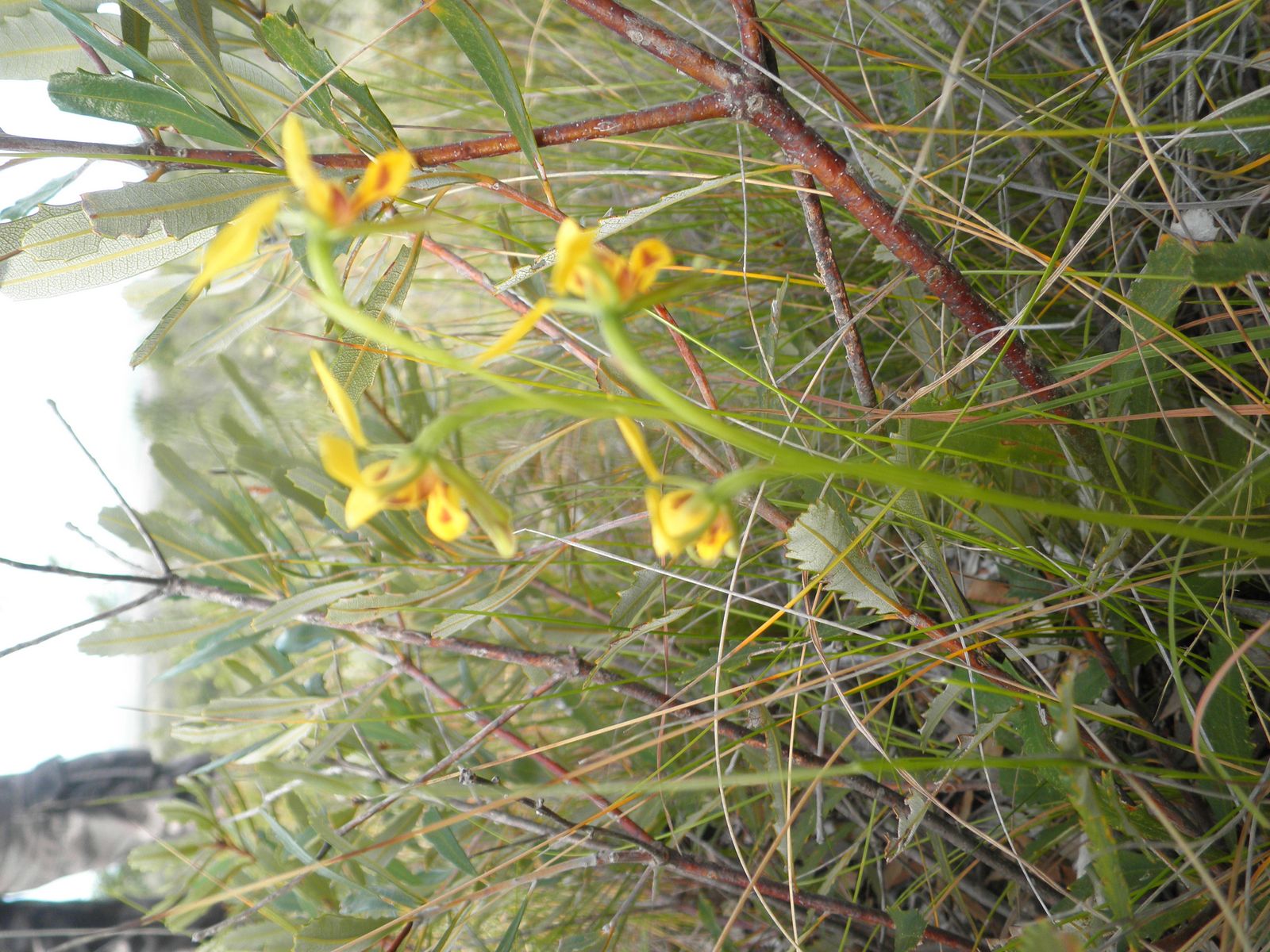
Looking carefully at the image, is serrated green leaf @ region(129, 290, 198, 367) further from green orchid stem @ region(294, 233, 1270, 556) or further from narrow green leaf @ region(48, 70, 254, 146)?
green orchid stem @ region(294, 233, 1270, 556)

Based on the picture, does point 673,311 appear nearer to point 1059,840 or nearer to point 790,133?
point 790,133

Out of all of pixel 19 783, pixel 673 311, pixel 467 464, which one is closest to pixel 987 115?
pixel 673 311

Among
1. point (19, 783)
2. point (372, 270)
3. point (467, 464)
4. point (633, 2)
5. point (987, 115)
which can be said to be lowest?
point (19, 783)

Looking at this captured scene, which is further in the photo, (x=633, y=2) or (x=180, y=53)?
(x=633, y=2)

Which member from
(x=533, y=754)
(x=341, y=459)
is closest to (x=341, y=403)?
(x=341, y=459)

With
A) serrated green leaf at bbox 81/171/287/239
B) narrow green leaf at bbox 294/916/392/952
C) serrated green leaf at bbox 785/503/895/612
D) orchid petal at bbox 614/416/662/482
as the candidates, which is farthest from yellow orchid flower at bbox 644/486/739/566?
narrow green leaf at bbox 294/916/392/952

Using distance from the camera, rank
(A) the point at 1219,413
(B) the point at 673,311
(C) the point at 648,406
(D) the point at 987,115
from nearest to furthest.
→ (C) the point at 648,406
(A) the point at 1219,413
(D) the point at 987,115
(B) the point at 673,311

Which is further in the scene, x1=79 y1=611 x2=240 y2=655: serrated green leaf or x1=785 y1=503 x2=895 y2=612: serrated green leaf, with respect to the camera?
x1=79 y1=611 x2=240 y2=655: serrated green leaf
